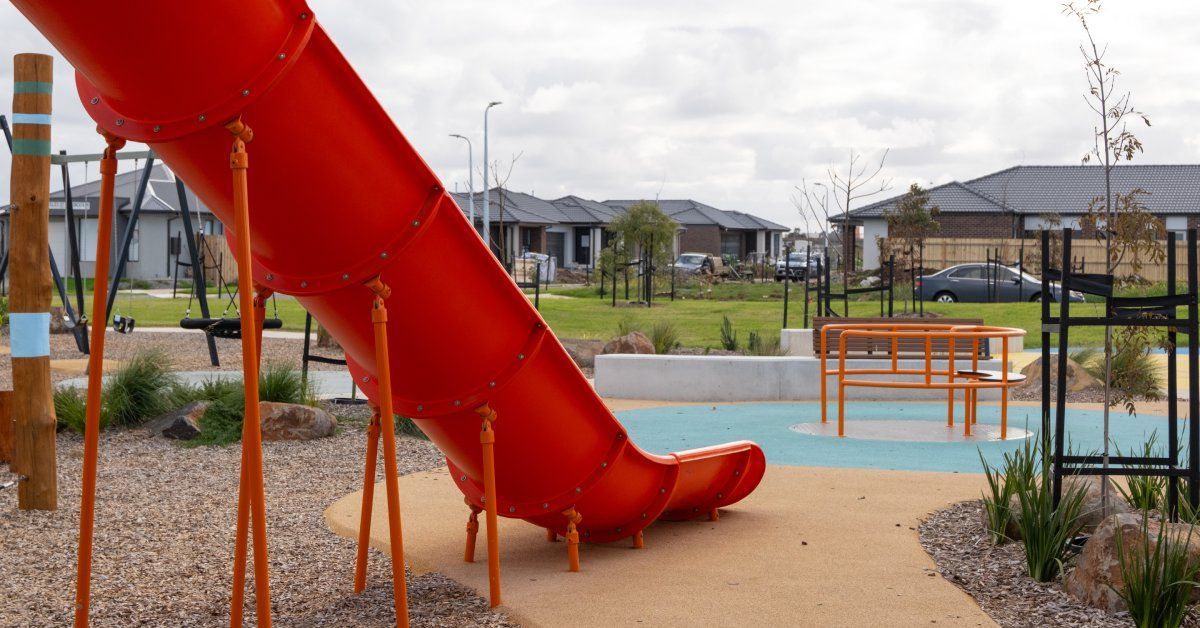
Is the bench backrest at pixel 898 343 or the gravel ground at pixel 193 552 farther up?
the bench backrest at pixel 898 343

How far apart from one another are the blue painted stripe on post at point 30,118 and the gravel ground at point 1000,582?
5.53 meters

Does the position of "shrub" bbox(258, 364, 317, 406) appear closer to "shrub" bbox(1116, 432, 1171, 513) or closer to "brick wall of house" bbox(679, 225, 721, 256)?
"shrub" bbox(1116, 432, 1171, 513)

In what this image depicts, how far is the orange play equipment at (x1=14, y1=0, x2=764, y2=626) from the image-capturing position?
11.8 ft

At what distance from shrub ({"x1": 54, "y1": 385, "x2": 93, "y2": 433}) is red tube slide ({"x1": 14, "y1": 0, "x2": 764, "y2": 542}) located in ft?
17.1

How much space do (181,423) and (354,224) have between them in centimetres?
614

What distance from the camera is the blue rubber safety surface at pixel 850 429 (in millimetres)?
8961

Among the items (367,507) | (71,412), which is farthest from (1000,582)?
(71,412)

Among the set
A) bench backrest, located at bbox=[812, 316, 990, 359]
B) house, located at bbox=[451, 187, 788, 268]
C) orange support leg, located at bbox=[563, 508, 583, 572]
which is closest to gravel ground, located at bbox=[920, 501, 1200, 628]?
orange support leg, located at bbox=[563, 508, 583, 572]

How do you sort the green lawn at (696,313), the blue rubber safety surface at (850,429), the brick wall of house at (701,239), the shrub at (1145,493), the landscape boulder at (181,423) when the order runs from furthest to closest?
1. the brick wall of house at (701,239)
2. the green lawn at (696,313)
3. the landscape boulder at (181,423)
4. the blue rubber safety surface at (850,429)
5. the shrub at (1145,493)

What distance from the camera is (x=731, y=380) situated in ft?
42.4

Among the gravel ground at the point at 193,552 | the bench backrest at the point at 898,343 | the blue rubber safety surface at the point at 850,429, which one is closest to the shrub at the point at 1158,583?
the gravel ground at the point at 193,552

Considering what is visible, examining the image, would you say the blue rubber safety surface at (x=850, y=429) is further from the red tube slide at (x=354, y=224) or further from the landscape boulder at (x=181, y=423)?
the red tube slide at (x=354, y=224)

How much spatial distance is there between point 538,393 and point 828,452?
4.80 metres

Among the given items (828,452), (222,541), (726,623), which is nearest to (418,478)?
(222,541)
